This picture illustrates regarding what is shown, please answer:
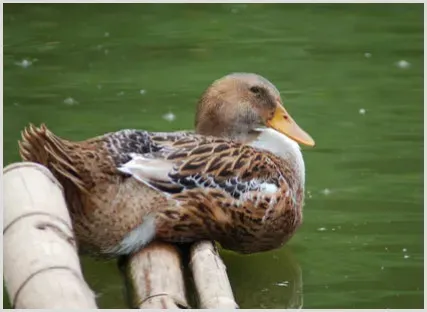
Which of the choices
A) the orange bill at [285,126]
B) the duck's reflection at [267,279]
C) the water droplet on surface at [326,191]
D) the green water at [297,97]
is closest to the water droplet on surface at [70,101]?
the green water at [297,97]

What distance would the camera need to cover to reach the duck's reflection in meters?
5.80

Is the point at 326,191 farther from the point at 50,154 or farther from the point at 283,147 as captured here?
the point at 50,154

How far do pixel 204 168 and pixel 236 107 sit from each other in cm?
68

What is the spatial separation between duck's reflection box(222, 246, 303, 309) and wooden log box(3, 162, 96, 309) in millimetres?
1298

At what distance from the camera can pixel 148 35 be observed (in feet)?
34.9

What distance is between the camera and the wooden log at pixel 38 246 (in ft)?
13.9

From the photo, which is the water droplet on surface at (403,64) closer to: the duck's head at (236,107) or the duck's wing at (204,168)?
the duck's head at (236,107)

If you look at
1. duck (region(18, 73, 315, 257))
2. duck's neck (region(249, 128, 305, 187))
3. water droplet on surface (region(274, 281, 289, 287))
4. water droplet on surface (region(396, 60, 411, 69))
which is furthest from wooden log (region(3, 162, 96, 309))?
water droplet on surface (region(396, 60, 411, 69))

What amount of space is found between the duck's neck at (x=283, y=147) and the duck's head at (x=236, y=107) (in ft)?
0.25

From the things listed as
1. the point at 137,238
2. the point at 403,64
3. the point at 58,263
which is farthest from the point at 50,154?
the point at 403,64

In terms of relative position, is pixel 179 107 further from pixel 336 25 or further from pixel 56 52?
pixel 336 25

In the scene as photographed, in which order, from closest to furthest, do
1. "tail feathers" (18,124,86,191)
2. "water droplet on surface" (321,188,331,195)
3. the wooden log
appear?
1. the wooden log
2. "tail feathers" (18,124,86,191)
3. "water droplet on surface" (321,188,331,195)

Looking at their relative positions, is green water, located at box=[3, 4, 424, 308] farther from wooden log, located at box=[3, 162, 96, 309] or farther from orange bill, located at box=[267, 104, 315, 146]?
wooden log, located at box=[3, 162, 96, 309]

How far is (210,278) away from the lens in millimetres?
5180
